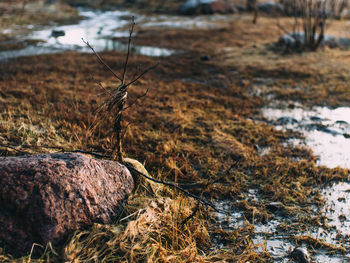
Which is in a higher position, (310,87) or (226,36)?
(226,36)

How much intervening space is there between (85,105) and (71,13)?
17508 millimetres

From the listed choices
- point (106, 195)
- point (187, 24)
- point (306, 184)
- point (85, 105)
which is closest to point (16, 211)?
point (106, 195)

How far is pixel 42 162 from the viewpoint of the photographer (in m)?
2.50

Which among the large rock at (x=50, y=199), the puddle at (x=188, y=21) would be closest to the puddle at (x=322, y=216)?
the large rock at (x=50, y=199)

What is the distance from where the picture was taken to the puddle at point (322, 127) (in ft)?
15.1

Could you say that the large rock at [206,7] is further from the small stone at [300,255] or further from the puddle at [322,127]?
the small stone at [300,255]

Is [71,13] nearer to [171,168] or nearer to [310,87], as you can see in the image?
[310,87]

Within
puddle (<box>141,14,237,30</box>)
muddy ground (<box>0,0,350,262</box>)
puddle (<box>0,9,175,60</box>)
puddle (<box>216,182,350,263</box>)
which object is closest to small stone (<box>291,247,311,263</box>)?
puddle (<box>216,182,350,263</box>)

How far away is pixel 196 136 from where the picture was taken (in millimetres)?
4957

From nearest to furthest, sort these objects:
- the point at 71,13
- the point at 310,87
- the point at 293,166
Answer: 1. the point at 293,166
2. the point at 310,87
3. the point at 71,13

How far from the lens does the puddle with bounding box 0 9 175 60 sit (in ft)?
36.7

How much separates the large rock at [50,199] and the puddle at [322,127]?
3263mm

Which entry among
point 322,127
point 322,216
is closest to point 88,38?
point 322,127

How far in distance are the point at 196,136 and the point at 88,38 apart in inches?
426
